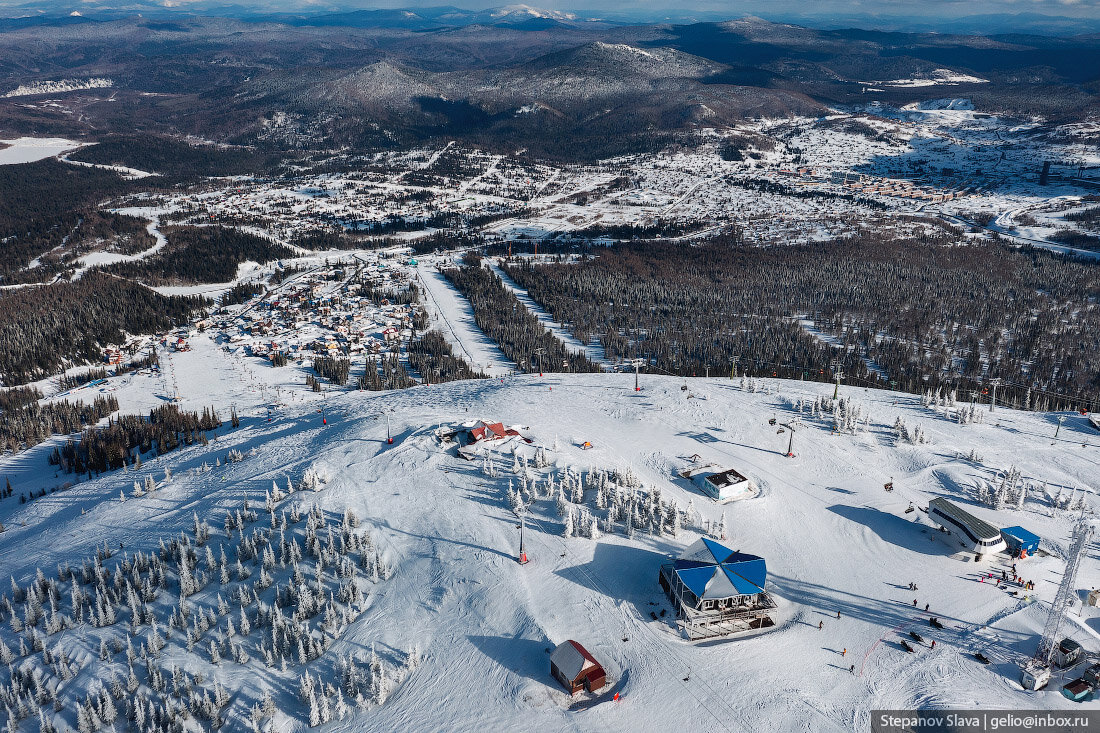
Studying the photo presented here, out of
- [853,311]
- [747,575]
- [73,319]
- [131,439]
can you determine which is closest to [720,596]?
[747,575]

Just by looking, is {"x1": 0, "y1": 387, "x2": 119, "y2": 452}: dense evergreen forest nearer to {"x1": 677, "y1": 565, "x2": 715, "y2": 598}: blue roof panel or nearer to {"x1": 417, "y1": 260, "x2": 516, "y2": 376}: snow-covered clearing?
{"x1": 417, "y1": 260, "x2": 516, "y2": 376}: snow-covered clearing

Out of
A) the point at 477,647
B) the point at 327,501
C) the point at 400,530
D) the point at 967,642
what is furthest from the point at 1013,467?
the point at 327,501

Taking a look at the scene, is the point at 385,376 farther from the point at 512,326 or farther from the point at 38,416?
the point at 38,416

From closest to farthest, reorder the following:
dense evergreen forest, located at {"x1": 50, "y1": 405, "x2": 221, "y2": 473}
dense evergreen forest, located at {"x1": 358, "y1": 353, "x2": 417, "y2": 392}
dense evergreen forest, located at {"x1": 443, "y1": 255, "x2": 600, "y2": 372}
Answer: dense evergreen forest, located at {"x1": 50, "y1": 405, "x2": 221, "y2": 473}
dense evergreen forest, located at {"x1": 358, "y1": 353, "x2": 417, "y2": 392}
dense evergreen forest, located at {"x1": 443, "y1": 255, "x2": 600, "y2": 372}

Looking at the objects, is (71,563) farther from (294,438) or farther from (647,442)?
(647,442)

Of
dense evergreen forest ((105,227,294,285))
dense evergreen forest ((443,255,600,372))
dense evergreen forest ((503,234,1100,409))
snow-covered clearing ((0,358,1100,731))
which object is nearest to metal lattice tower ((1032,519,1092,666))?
snow-covered clearing ((0,358,1100,731))

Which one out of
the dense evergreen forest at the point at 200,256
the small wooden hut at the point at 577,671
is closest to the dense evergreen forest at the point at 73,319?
the dense evergreen forest at the point at 200,256

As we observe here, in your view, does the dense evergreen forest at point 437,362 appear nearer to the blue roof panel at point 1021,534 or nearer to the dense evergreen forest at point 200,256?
the blue roof panel at point 1021,534
